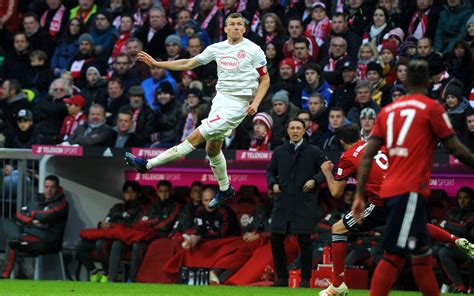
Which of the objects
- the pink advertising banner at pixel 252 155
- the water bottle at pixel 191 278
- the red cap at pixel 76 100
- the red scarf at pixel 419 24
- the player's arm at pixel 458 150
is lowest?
the water bottle at pixel 191 278

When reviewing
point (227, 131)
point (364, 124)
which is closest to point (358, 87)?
point (364, 124)

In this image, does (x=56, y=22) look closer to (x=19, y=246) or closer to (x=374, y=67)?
(x=19, y=246)

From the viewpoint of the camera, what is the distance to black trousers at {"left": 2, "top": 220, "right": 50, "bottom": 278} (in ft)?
61.7

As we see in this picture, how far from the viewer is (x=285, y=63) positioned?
19.0 metres

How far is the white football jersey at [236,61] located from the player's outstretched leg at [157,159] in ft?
2.63

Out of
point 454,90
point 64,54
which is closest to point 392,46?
point 454,90

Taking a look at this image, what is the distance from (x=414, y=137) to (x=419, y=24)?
10.5 metres

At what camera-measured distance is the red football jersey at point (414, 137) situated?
953 centimetres

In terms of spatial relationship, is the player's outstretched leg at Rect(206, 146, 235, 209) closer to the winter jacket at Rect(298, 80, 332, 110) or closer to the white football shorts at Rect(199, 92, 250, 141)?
the white football shorts at Rect(199, 92, 250, 141)

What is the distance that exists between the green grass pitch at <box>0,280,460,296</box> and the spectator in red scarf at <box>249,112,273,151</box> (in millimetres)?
2484

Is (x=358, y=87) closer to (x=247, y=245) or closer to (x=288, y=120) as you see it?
(x=288, y=120)

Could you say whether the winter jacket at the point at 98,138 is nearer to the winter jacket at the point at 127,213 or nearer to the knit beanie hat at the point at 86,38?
the winter jacket at the point at 127,213

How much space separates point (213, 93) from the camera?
20047mm

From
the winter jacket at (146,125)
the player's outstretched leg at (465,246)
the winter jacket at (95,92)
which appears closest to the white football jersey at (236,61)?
the player's outstretched leg at (465,246)
